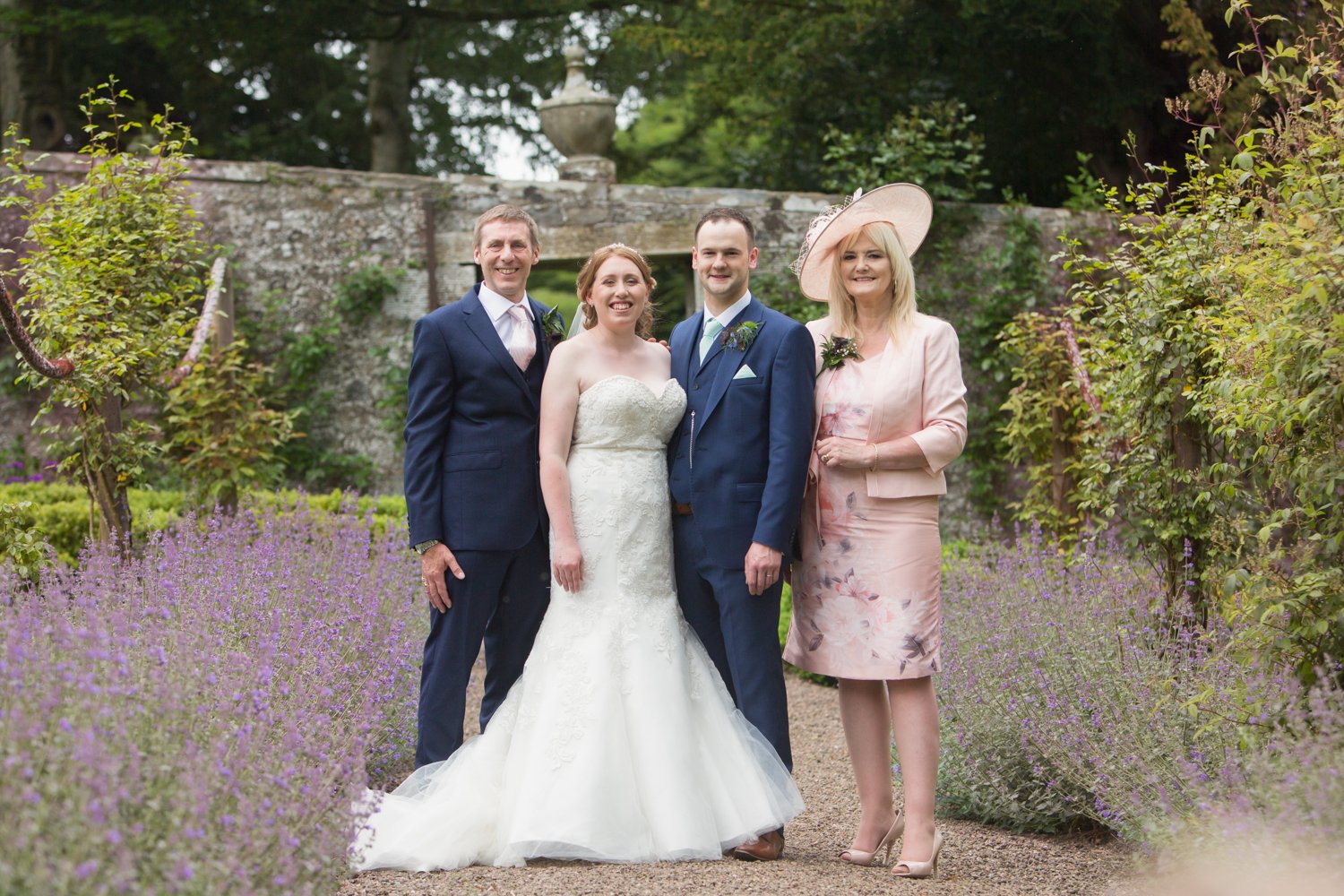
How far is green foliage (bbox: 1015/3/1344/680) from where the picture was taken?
2.97 m

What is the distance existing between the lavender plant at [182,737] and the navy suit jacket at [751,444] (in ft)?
3.66

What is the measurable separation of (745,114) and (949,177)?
127 inches

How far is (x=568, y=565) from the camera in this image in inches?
145

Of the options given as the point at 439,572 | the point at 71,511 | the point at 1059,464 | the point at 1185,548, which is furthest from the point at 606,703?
the point at 1059,464

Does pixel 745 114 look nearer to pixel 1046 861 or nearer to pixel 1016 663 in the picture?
pixel 1016 663

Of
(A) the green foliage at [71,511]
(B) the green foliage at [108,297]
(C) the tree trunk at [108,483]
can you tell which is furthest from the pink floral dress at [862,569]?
(A) the green foliage at [71,511]

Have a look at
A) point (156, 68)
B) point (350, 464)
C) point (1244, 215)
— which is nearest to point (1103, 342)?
point (1244, 215)

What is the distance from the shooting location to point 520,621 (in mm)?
3971

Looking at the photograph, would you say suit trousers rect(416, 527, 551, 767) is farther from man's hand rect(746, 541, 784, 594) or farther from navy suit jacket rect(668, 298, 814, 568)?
man's hand rect(746, 541, 784, 594)

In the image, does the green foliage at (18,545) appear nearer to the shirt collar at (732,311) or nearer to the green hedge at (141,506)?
the green hedge at (141,506)

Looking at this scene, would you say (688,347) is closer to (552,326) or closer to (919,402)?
(552,326)

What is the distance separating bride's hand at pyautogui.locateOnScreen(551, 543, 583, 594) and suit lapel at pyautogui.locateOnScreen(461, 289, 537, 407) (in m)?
0.50

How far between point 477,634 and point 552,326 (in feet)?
3.17

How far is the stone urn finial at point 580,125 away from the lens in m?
9.16
